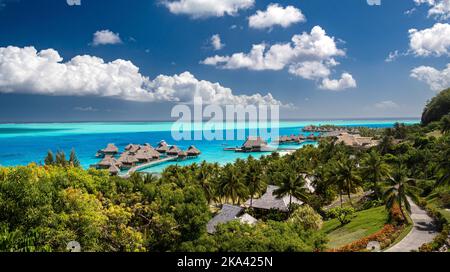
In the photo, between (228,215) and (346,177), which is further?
(346,177)

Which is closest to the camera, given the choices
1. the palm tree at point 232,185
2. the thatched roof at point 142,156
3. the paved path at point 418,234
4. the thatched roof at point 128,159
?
the paved path at point 418,234

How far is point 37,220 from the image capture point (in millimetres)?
10422

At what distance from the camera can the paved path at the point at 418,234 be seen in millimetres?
15648

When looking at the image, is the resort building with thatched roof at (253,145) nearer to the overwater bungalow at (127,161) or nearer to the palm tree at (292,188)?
the overwater bungalow at (127,161)

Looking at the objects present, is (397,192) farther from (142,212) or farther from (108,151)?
(108,151)

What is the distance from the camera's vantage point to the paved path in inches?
616

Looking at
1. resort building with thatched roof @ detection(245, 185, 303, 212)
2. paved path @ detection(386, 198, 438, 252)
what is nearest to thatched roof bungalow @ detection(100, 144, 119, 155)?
resort building with thatched roof @ detection(245, 185, 303, 212)

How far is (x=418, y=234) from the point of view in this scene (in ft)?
57.9

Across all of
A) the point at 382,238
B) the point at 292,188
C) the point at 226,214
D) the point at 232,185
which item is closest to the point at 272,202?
the point at 292,188

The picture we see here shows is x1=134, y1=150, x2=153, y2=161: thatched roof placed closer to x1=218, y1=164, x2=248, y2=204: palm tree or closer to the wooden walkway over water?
the wooden walkway over water

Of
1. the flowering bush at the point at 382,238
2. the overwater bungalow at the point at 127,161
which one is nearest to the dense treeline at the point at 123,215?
the flowering bush at the point at 382,238

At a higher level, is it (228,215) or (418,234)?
(418,234)

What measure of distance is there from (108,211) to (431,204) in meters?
25.0

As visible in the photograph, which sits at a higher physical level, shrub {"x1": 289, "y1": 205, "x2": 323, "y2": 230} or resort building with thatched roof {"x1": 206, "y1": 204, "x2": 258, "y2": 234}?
shrub {"x1": 289, "y1": 205, "x2": 323, "y2": 230}
